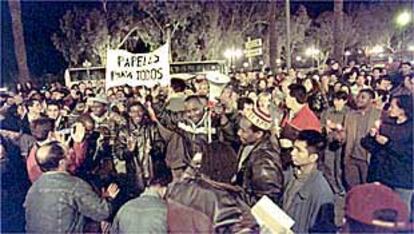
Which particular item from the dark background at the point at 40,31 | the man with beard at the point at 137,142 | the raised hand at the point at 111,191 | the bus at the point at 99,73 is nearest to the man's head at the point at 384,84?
the man with beard at the point at 137,142

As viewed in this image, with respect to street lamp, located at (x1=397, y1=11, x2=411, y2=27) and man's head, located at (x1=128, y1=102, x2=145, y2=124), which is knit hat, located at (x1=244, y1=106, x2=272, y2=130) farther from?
street lamp, located at (x1=397, y1=11, x2=411, y2=27)

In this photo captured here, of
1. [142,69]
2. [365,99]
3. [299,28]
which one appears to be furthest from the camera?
[299,28]

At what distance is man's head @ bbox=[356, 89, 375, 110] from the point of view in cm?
590

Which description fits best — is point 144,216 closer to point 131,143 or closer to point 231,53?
point 131,143

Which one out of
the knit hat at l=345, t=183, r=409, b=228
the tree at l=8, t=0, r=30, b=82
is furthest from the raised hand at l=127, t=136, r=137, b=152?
the tree at l=8, t=0, r=30, b=82

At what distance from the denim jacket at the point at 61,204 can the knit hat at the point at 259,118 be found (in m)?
1.30

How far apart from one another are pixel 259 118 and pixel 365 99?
1.60m

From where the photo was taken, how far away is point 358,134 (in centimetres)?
Result: 567

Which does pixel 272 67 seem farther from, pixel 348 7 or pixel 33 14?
pixel 348 7

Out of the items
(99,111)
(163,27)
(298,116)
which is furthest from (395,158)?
(163,27)

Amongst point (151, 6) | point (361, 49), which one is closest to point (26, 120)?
point (151, 6)

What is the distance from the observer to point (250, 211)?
12.6 feet

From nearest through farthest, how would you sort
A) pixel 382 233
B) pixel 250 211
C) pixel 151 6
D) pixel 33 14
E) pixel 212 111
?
1. pixel 382 233
2. pixel 250 211
3. pixel 212 111
4. pixel 33 14
5. pixel 151 6

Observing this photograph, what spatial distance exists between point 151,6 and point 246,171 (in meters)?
25.4
